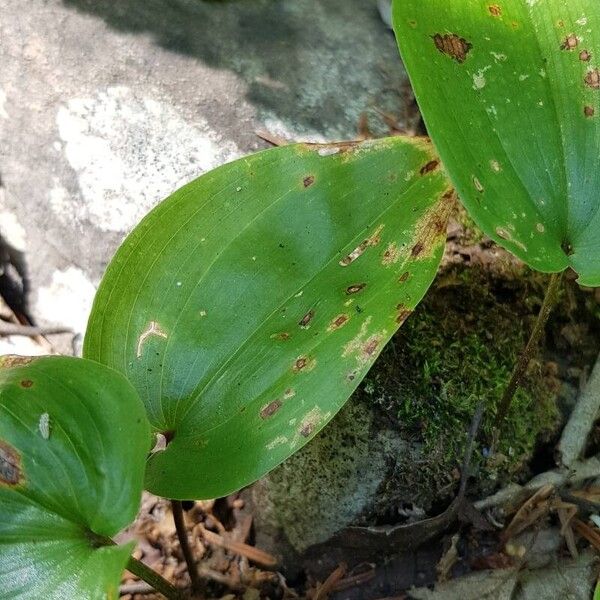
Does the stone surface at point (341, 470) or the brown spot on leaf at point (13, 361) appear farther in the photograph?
the stone surface at point (341, 470)

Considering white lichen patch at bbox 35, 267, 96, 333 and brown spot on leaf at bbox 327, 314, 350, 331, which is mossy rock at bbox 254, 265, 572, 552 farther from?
white lichen patch at bbox 35, 267, 96, 333

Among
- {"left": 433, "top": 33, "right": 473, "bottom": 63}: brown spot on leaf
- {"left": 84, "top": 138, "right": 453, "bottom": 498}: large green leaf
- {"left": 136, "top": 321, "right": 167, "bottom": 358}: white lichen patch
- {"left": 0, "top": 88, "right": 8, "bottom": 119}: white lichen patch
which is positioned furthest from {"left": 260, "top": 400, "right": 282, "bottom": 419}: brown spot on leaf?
{"left": 0, "top": 88, "right": 8, "bottom": 119}: white lichen patch

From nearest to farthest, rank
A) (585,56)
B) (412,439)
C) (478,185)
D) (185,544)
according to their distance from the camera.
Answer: (478,185)
(585,56)
(185,544)
(412,439)

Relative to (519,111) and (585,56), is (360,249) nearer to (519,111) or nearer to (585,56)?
(519,111)

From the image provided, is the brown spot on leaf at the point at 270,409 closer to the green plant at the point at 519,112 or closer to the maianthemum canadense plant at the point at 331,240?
the maianthemum canadense plant at the point at 331,240

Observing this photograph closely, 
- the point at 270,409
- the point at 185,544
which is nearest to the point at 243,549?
the point at 185,544

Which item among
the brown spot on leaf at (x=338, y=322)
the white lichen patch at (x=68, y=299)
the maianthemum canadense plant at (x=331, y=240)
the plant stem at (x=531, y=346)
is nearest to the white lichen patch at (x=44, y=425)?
the maianthemum canadense plant at (x=331, y=240)
